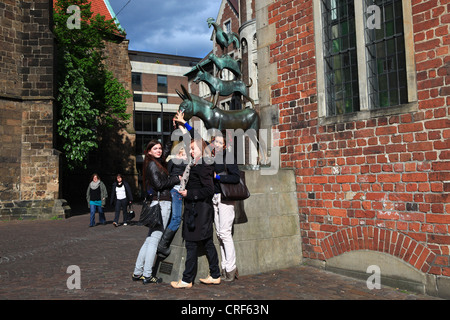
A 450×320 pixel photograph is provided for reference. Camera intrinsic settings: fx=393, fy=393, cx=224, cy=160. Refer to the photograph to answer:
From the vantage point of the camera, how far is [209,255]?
5.48 meters

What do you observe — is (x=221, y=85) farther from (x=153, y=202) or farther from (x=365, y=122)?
(x=153, y=202)

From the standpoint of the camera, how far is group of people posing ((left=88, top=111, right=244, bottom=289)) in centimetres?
537

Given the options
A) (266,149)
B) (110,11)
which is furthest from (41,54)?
(110,11)

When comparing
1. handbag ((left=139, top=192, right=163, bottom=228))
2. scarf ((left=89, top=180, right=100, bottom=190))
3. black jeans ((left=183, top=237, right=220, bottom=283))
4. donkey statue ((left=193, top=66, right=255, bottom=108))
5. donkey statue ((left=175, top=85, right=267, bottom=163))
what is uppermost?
donkey statue ((left=193, top=66, right=255, bottom=108))

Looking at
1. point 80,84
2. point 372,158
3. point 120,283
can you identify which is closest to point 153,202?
point 120,283

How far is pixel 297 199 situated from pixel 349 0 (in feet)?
11.3

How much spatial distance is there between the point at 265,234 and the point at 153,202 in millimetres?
2019

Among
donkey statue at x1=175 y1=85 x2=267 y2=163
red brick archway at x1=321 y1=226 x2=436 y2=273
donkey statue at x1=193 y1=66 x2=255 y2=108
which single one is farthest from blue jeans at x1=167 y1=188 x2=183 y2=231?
donkey statue at x1=193 y1=66 x2=255 y2=108

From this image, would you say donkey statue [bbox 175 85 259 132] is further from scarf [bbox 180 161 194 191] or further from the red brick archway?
the red brick archway

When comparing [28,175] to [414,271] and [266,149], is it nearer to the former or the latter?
[266,149]

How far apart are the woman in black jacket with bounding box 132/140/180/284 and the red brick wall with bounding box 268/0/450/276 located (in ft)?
8.43

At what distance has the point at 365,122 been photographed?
5.92 m

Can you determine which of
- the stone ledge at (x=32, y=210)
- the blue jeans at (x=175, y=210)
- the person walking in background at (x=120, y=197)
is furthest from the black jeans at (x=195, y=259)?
the stone ledge at (x=32, y=210)

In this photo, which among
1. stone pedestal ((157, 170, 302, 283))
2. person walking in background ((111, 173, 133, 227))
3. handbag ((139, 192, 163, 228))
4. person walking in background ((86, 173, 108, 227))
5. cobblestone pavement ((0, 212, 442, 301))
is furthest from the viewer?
person walking in background ((111, 173, 133, 227))
